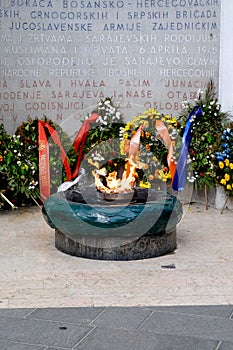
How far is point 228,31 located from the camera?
28.5 ft

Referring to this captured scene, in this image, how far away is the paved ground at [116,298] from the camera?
4.27 meters

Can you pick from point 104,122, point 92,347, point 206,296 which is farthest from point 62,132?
point 92,347

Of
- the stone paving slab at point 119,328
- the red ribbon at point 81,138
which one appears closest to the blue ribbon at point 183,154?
the red ribbon at point 81,138

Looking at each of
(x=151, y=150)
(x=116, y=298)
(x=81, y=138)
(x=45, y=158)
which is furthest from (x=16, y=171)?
(x=116, y=298)

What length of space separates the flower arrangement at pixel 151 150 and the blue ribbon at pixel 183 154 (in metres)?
0.15

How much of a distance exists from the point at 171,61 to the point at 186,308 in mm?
5209

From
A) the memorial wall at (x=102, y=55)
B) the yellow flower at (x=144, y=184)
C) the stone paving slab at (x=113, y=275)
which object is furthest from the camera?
the memorial wall at (x=102, y=55)

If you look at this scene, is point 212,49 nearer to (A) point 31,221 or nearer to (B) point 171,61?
(B) point 171,61

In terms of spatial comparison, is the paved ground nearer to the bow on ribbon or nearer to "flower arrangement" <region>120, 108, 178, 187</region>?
the bow on ribbon

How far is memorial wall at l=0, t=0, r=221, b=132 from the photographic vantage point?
30.6ft

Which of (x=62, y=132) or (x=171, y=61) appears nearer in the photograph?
(x=62, y=132)

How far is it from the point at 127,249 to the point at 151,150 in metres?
2.62

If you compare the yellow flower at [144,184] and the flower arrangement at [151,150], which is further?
the flower arrangement at [151,150]

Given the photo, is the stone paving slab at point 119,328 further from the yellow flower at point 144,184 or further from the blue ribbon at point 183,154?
the blue ribbon at point 183,154
